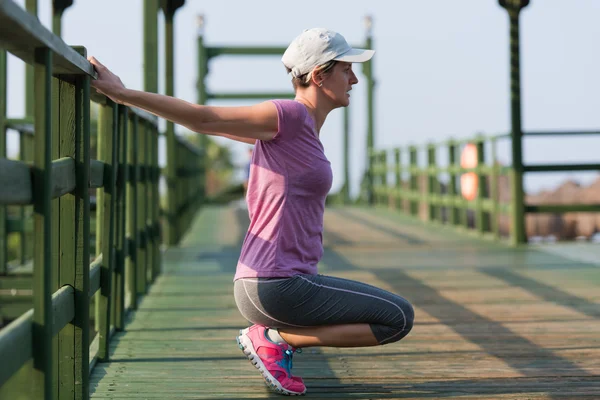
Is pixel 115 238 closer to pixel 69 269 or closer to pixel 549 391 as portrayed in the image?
pixel 69 269

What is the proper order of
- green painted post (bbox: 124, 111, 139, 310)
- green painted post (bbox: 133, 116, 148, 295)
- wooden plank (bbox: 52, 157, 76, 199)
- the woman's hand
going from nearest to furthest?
1. wooden plank (bbox: 52, 157, 76, 199)
2. the woman's hand
3. green painted post (bbox: 124, 111, 139, 310)
4. green painted post (bbox: 133, 116, 148, 295)

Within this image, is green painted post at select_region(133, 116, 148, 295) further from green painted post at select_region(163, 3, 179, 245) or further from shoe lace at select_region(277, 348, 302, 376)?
green painted post at select_region(163, 3, 179, 245)

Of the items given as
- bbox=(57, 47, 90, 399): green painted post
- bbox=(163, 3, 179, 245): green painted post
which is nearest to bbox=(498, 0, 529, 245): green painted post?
bbox=(163, 3, 179, 245): green painted post

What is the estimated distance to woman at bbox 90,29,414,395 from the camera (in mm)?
3068

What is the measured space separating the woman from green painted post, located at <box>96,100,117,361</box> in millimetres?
970

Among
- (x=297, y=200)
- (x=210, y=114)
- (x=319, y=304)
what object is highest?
(x=210, y=114)

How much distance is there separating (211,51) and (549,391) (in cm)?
1636

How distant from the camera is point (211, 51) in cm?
1925

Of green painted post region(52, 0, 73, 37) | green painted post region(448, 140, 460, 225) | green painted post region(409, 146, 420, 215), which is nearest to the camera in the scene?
green painted post region(52, 0, 73, 37)

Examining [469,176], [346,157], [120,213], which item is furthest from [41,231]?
[346,157]

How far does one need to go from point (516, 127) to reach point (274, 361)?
638 centimetres

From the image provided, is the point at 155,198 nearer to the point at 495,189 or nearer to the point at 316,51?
the point at 316,51

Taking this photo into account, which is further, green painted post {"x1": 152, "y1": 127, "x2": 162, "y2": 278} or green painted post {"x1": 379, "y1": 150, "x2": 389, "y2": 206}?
green painted post {"x1": 379, "y1": 150, "x2": 389, "y2": 206}

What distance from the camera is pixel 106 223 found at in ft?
13.6
